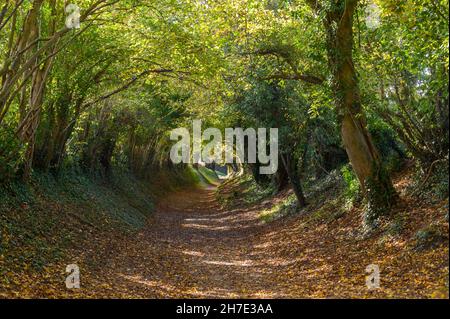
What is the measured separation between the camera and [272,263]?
13.8 meters

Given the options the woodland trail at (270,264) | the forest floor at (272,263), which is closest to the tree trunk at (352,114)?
the forest floor at (272,263)

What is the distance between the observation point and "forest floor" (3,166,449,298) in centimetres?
902

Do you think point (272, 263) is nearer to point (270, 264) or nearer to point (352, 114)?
point (270, 264)

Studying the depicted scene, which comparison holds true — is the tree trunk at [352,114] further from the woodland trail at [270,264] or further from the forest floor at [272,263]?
the woodland trail at [270,264]

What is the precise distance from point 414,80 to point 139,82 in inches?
466

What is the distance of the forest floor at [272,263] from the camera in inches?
355

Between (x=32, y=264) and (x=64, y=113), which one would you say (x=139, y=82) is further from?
(x=32, y=264)

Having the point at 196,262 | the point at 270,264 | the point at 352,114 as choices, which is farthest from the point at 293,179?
the point at 196,262

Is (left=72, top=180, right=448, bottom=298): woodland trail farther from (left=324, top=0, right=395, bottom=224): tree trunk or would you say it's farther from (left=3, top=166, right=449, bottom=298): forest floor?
(left=324, top=0, right=395, bottom=224): tree trunk

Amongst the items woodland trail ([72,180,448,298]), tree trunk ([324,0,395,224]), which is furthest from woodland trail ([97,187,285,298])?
tree trunk ([324,0,395,224])

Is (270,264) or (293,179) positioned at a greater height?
(293,179)

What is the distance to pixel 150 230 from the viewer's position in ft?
68.0

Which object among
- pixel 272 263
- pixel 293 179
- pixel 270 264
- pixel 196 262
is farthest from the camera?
pixel 293 179
